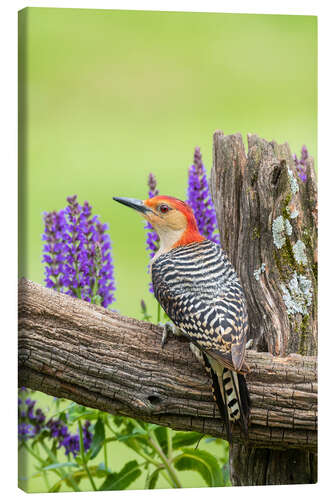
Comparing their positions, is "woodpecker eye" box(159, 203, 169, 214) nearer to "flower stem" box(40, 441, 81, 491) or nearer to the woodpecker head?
the woodpecker head

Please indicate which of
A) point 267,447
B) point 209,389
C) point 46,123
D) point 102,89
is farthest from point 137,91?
point 267,447

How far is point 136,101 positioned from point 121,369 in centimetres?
170

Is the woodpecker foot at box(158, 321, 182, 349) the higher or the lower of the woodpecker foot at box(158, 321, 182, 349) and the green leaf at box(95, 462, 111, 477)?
the higher

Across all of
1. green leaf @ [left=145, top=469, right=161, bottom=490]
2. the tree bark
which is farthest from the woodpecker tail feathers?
green leaf @ [left=145, top=469, right=161, bottom=490]

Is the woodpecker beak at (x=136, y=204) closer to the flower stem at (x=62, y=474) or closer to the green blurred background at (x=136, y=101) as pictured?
the green blurred background at (x=136, y=101)

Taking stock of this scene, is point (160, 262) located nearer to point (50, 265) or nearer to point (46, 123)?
point (50, 265)

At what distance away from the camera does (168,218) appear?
5621 millimetres

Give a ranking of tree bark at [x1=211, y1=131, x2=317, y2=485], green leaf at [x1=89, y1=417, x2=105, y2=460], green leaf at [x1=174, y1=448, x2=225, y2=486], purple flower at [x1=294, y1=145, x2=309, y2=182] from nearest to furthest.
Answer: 1. green leaf at [x1=89, y1=417, x2=105, y2=460]
2. green leaf at [x1=174, y1=448, x2=225, y2=486]
3. tree bark at [x1=211, y1=131, x2=317, y2=485]
4. purple flower at [x1=294, y1=145, x2=309, y2=182]

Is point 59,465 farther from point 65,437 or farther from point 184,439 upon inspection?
point 184,439

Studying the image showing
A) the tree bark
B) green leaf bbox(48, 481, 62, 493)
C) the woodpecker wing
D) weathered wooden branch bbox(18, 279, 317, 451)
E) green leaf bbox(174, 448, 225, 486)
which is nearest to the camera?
the woodpecker wing

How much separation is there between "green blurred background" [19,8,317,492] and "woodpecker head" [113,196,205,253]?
0.14 m

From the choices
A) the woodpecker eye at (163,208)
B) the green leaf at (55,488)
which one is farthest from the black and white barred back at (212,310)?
the green leaf at (55,488)

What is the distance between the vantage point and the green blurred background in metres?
5.46

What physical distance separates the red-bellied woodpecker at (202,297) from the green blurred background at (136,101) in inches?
8.2
